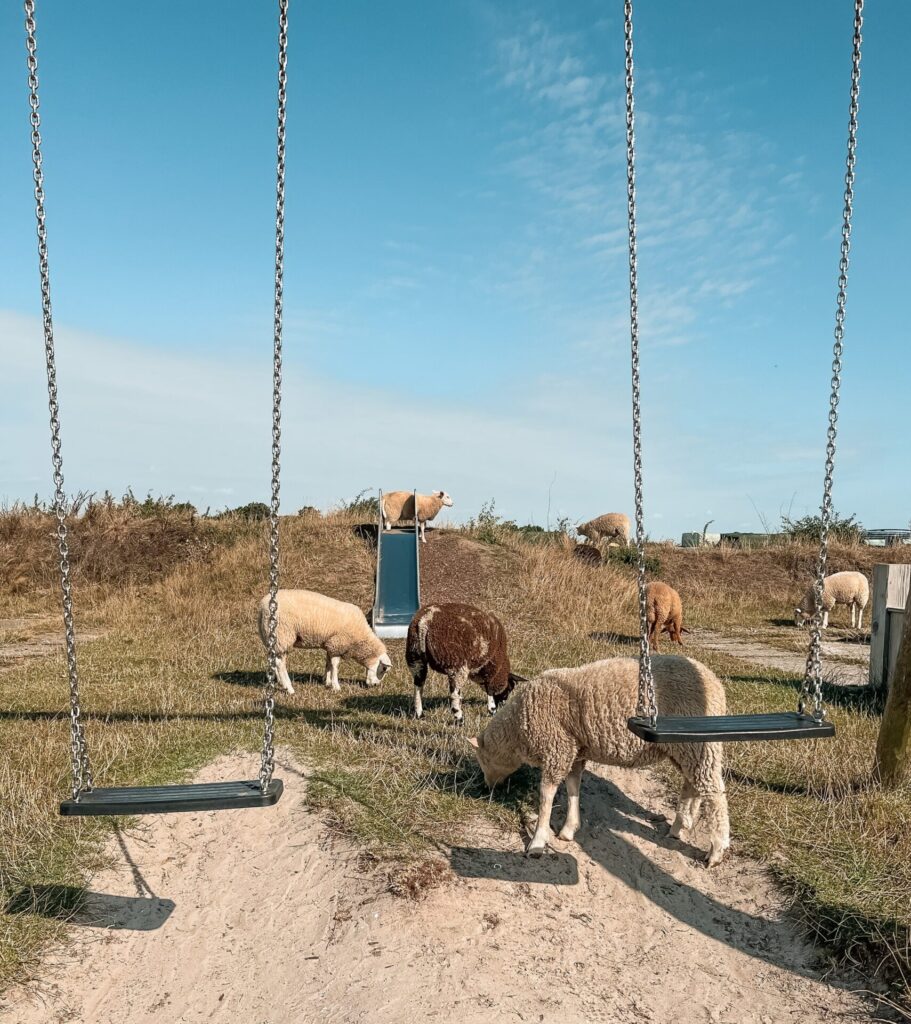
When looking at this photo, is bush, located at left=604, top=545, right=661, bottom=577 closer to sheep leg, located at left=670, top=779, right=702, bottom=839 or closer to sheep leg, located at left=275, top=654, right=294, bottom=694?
sheep leg, located at left=275, top=654, right=294, bottom=694

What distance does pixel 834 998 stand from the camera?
4758 mm

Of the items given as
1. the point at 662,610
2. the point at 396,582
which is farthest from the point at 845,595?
the point at 396,582

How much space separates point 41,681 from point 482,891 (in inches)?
339

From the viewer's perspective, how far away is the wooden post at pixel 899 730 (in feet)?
21.4

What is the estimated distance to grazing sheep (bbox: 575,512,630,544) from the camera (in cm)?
2584

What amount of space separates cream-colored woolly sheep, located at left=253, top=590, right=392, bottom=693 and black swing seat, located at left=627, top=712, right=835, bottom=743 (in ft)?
21.1

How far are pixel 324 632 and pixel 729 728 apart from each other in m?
6.91

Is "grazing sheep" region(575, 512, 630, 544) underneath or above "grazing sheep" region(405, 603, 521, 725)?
above

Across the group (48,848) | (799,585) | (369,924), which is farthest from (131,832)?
(799,585)

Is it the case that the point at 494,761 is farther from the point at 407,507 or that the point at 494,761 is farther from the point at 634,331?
the point at 407,507

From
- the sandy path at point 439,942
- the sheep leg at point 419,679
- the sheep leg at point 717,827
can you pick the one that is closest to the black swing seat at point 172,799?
the sandy path at point 439,942

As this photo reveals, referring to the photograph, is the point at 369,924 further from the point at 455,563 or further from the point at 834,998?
the point at 455,563

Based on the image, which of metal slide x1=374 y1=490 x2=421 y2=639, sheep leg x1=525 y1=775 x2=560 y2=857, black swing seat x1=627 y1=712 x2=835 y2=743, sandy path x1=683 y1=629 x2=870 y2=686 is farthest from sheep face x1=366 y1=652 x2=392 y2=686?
black swing seat x1=627 y1=712 x2=835 y2=743

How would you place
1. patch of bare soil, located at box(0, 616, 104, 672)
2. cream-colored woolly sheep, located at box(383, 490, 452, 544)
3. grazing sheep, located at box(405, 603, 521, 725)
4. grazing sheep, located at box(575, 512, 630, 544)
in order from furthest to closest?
grazing sheep, located at box(575, 512, 630, 544), cream-colored woolly sheep, located at box(383, 490, 452, 544), patch of bare soil, located at box(0, 616, 104, 672), grazing sheep, located at box(405, 603, 521, 725)
